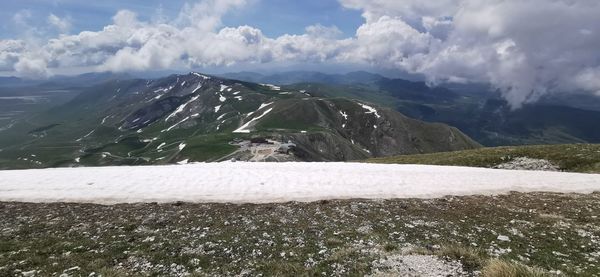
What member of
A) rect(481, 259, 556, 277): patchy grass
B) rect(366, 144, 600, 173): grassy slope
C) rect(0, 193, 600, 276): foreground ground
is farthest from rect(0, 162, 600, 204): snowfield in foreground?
rect(481, 259, 556, 277): patchy grass

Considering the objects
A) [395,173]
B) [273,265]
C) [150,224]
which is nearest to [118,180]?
[150,224]

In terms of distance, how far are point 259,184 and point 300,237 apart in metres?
13.7

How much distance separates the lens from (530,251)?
15.8 metres

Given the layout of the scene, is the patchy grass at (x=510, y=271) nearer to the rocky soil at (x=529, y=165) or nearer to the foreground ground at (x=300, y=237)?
the foreground ground at (x=300, y=237)

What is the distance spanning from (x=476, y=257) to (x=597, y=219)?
1358 centimetres

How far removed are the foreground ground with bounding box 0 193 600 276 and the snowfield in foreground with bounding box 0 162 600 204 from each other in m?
2.24

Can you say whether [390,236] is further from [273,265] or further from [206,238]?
[206,238]

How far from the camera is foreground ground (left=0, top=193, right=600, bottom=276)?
46.5ft

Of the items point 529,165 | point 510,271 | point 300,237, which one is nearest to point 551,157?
point 529,165

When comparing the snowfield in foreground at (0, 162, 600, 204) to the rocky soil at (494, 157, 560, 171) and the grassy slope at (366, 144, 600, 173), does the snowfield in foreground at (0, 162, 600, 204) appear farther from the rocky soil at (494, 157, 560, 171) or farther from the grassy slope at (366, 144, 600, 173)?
the grassy slope at (366, 144, 600, 173)

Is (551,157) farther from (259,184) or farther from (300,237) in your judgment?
(300,237)

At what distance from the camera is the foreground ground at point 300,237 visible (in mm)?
14164

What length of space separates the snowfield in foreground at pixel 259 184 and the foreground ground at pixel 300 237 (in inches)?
88.0

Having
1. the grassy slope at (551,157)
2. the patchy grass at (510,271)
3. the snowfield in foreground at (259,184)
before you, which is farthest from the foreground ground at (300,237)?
the grassy slope at (551,157)
